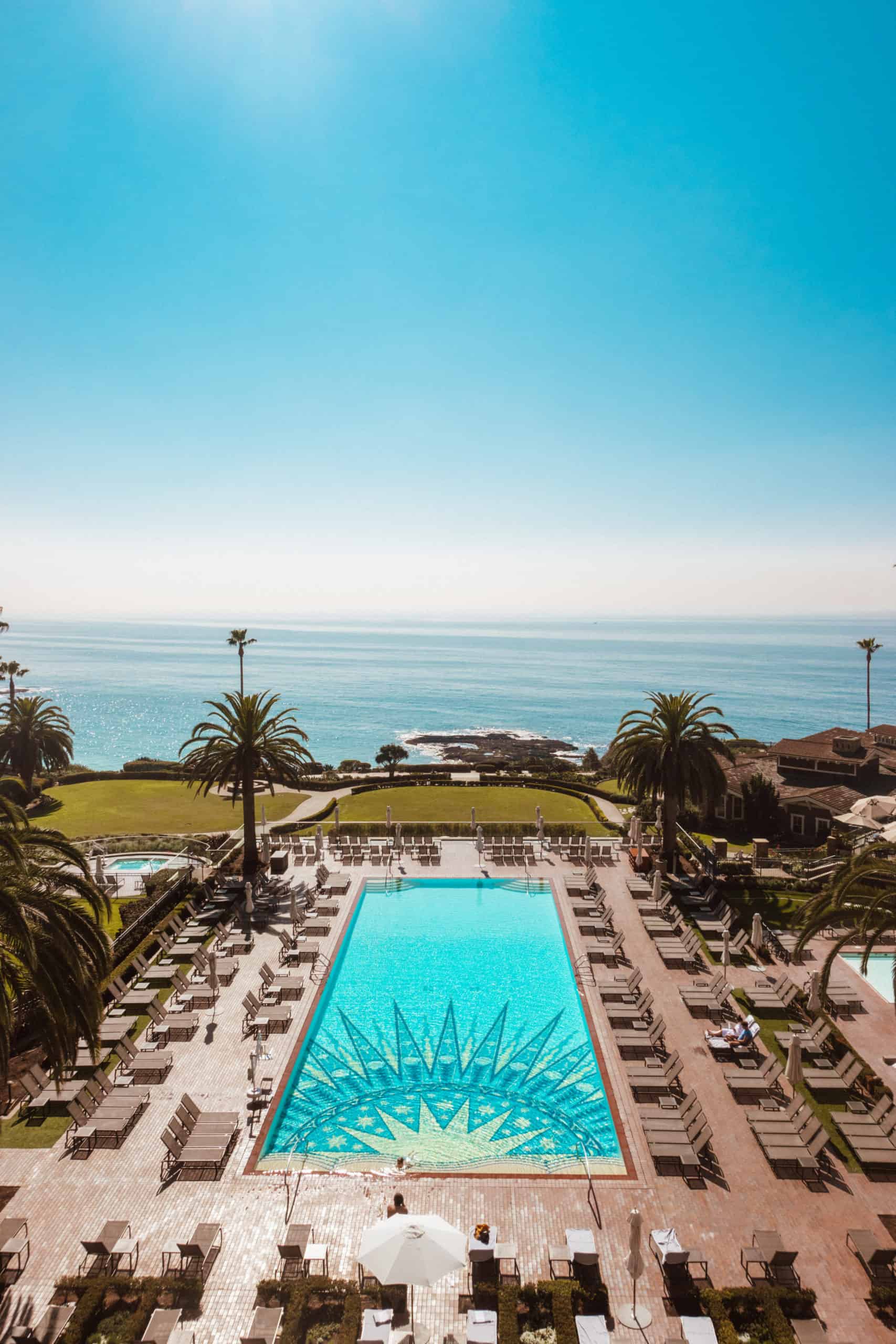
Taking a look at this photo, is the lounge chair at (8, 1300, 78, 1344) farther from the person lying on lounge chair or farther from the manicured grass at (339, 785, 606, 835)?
the manicured grass at (339, 785, 606, 835)

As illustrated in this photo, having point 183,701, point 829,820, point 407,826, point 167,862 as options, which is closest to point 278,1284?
point 167,862

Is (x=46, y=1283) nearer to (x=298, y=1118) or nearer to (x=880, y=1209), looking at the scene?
(x=298, y=1118)

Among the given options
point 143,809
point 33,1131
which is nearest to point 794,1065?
point 33,1131

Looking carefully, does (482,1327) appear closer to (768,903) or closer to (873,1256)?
(873,1256)

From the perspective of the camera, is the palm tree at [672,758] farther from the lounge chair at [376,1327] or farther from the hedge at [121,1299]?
the hedge at [121,1299]

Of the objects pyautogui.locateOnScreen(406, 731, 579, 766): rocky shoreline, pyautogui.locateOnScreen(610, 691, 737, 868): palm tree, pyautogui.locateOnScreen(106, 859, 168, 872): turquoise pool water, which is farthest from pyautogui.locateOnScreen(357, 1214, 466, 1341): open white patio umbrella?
pyautogui.locateOnScreen(406, 731, 579, 766): rocky shoreline
